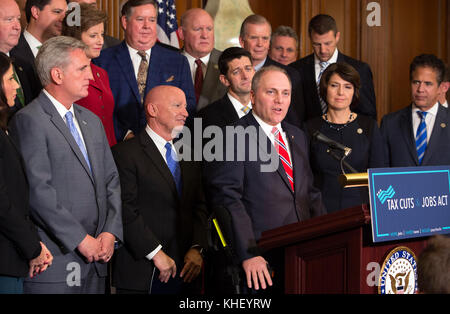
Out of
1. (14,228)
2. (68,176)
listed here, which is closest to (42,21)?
(68,176)

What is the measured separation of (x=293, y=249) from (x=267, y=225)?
45 cm

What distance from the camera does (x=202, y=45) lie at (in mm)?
4801

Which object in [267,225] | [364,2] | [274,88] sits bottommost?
[267,225]

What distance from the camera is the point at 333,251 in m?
2.68

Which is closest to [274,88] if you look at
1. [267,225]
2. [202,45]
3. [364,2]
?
[267,225]

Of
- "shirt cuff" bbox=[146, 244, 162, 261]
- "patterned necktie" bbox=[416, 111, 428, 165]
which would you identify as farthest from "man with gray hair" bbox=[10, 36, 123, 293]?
"patterned necktie" bbox=[416, 111, 428, 165]

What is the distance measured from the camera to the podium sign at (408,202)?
8.18 ft

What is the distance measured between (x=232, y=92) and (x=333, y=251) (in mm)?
1932

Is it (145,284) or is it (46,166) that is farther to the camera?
(145,284)

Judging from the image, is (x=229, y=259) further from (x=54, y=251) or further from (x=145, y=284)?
(x=54, y=251)

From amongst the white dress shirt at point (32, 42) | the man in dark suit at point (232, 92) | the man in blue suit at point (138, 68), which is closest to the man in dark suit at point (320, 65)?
the man in dark suit at point (232, 92)

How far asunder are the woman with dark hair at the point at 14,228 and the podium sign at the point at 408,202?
140 cm

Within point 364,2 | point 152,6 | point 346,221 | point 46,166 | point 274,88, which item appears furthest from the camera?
point 364,2
